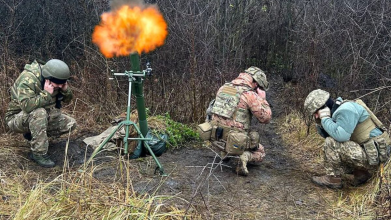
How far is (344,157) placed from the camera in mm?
4914

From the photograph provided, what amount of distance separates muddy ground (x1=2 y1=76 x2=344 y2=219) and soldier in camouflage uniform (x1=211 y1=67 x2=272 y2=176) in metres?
0.41

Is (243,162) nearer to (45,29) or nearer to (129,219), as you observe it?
(129,219)

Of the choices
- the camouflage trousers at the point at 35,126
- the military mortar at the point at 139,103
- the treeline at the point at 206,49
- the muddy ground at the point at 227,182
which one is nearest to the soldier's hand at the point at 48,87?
the camouflage trousers at the point at 35,126

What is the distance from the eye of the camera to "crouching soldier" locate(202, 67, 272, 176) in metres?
5.38

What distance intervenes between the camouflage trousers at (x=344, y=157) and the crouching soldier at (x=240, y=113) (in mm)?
931

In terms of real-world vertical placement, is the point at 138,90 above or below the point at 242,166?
above

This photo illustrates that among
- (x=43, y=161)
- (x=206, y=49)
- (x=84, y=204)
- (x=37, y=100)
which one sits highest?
(x=206, y=49)

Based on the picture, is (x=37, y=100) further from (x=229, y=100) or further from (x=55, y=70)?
(x=229, y=100)

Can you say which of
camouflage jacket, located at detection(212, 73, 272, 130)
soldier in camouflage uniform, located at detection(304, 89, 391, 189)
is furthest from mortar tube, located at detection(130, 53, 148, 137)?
soldier in camouflage uniform, located at detection(304, 89, 391, 189)

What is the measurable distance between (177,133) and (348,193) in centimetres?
292

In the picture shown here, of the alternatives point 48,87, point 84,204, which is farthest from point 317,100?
point 48,87

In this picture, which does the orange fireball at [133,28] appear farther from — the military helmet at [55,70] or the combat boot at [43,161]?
the combat boot at [43,161]

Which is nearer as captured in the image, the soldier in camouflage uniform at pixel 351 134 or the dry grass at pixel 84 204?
the dry grass at pixel 84 204

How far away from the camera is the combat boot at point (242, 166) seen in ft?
17.7
